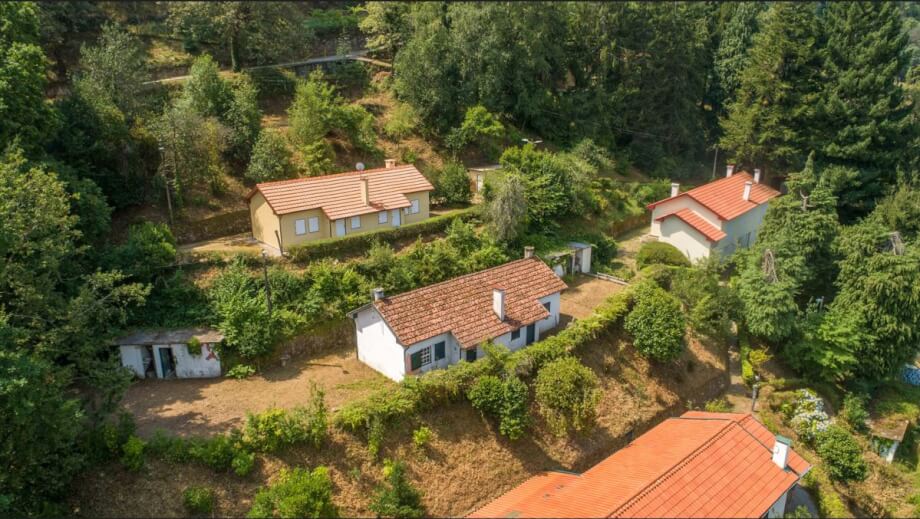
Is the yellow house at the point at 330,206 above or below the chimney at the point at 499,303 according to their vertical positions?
above

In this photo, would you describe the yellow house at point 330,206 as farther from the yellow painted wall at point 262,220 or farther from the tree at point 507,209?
the tree at point 507,209

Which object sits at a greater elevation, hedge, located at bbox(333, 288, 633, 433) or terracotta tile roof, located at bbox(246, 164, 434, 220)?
terracotta tile roof, located at bbox(246, 164, 434, 220)

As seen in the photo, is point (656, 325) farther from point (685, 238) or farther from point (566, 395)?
point (685, 238)

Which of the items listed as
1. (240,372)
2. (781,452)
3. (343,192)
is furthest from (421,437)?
(343,192)

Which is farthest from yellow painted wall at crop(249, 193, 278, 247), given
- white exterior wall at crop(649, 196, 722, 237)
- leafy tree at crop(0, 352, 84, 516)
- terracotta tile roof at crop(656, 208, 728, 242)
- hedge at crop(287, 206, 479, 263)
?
white exterior wall at crop(649, 196, 722, 237)

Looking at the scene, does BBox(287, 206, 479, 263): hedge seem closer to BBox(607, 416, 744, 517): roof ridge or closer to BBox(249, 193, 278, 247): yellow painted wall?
BBox(249, 193, 278, 247): yellow painted wall

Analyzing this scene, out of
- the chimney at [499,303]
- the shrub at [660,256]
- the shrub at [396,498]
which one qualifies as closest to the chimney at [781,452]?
the chimney at [499,303]
